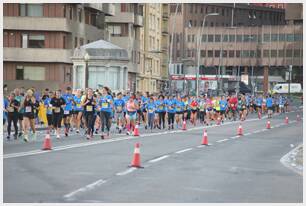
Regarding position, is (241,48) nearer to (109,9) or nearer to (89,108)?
(109,9)

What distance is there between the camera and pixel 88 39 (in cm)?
7588

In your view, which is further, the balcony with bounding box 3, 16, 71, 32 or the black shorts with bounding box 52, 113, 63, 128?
the balcony with bounding box 3, 16, 71, 32

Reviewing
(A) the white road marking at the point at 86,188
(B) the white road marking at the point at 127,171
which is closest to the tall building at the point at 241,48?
(B) the white road marking at the point at 127,171

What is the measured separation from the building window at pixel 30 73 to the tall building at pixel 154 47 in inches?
860

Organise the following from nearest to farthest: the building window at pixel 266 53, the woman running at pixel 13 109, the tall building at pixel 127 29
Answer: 1. the woman running at pixel 13 109
2. the tall building at pixel 127 29
3. the building window at pixel 266 53

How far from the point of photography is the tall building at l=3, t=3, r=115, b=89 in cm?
6925

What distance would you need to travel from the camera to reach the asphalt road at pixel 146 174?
1288 centimetres

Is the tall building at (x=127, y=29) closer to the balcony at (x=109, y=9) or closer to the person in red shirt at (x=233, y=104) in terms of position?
the balcony at (x=109, y=9)

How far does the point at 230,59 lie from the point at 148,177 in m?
133

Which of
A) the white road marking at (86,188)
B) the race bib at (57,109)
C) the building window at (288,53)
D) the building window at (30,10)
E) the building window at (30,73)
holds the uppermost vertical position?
the building window at (30,10)

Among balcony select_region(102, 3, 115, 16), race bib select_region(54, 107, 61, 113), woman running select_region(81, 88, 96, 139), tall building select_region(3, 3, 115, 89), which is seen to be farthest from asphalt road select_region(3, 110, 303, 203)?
balcony select_region(102, 3, 115, 16)

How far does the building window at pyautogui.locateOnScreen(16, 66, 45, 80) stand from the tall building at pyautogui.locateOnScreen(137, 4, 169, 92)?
21848 mm

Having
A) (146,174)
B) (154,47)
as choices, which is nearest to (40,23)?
(154,47)

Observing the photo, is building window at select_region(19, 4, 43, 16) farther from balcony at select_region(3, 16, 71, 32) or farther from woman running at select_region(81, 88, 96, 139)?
woman running at select_region(81, 88, 96, 139)
